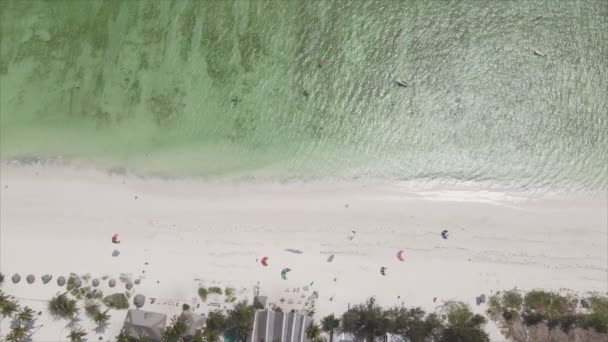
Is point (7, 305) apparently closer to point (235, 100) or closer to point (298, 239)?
point (298, 239)

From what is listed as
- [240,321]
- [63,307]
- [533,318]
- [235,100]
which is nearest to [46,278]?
[63,307]

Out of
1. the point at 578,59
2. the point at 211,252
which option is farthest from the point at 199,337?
the point at 578,59

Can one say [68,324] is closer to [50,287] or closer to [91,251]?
[50,287]

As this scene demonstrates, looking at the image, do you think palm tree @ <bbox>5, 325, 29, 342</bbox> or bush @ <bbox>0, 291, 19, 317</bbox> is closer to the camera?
palm tree @ <bbox>5, 325, 29, 342</bbox>

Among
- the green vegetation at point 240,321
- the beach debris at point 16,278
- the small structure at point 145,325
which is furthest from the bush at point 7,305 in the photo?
the green vegetation at point 240,321

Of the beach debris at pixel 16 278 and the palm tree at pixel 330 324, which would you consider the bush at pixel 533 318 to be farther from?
the beach debris at pixel 16 278

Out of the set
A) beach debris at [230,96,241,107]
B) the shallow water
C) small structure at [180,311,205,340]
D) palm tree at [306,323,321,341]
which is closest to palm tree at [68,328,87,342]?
small structure at [180,311,205,340]

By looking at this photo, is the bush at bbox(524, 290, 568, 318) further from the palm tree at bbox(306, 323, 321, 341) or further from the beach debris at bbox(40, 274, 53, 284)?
the beach debris at bbox(40, 274, 53, 284)
